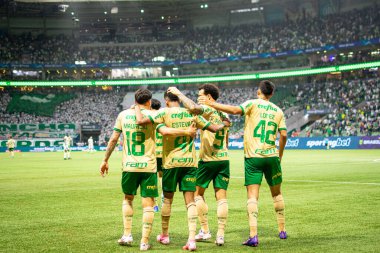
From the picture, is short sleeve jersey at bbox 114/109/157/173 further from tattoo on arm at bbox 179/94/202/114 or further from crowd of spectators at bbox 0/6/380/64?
crowd of spectators at bbox 0/6/380/64

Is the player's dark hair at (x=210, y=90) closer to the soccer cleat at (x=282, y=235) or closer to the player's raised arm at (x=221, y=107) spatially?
the player's raised arm at (x=221, y=107)

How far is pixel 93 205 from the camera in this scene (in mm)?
13992

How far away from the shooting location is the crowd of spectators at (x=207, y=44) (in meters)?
75.4

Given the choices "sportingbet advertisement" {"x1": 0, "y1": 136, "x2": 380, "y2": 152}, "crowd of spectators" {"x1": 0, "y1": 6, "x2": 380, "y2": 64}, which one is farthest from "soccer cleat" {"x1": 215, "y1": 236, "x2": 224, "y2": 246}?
"crowd of spectators" {"x1": 0, "y1": 6, "x2": 380, "y2": 64}

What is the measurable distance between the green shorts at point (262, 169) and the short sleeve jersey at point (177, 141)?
1.02 m

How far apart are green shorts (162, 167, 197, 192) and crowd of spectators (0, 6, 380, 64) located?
223ft

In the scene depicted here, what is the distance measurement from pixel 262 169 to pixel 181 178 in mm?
1506

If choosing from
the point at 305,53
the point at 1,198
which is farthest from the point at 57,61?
the point at 1,198

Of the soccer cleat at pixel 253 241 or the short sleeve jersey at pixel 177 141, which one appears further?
the short sleeve jersey at pixel 177 141

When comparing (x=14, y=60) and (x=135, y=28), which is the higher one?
(x=135, y=28)

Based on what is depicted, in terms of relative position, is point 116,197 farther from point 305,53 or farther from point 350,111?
point 305,53

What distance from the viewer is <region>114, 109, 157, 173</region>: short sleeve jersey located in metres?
8.56

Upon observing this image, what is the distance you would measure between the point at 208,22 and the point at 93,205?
8102cm

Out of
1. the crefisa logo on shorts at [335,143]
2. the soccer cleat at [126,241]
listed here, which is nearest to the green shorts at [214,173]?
the soccer cleat at [126,241]
